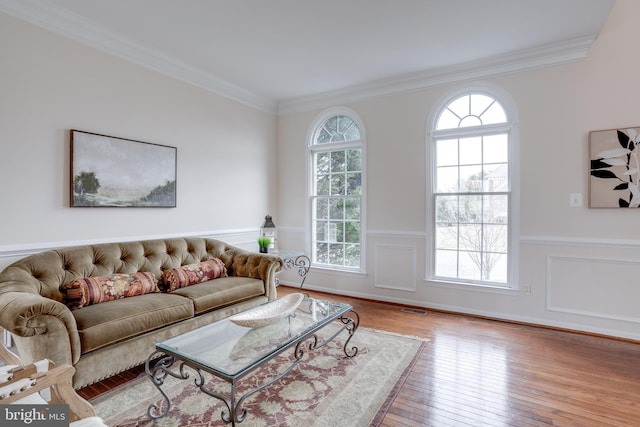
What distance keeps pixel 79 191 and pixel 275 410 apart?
2392 millimetres

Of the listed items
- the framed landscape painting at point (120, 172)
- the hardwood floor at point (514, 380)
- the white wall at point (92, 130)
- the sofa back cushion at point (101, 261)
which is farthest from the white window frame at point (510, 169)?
the framed landscape painting at point (120, 172)

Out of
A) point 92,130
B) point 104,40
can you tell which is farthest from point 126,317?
point 104,40

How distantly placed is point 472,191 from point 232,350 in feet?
9.99

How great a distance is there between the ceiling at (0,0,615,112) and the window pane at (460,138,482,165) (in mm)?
713

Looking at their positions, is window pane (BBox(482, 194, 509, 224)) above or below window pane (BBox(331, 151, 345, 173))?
below

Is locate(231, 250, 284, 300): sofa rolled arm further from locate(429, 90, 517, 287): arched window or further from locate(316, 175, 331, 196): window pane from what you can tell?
locate(429, 90, 517, 287): arched window

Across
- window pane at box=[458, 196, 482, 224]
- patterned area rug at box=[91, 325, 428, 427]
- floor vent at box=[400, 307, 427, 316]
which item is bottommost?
patterned area rug at box=[91, 325, 428, 427]

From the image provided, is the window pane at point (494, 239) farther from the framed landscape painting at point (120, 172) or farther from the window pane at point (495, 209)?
the framed landscape painting at point (120, 172)

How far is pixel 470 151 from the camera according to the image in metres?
3.66

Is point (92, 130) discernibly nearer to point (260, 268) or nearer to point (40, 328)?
point (40, 328)

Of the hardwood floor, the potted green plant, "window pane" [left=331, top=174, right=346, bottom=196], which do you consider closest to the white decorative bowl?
the hardwood floor

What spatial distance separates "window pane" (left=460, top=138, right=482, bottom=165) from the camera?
362 centimetres

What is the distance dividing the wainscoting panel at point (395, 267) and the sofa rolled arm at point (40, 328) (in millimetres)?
3144

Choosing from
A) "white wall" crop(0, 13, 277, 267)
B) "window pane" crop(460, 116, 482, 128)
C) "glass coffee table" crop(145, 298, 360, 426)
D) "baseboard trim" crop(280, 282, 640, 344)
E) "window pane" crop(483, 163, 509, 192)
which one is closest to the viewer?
"glass coffee table" crop(145, 298, 360, 426)
